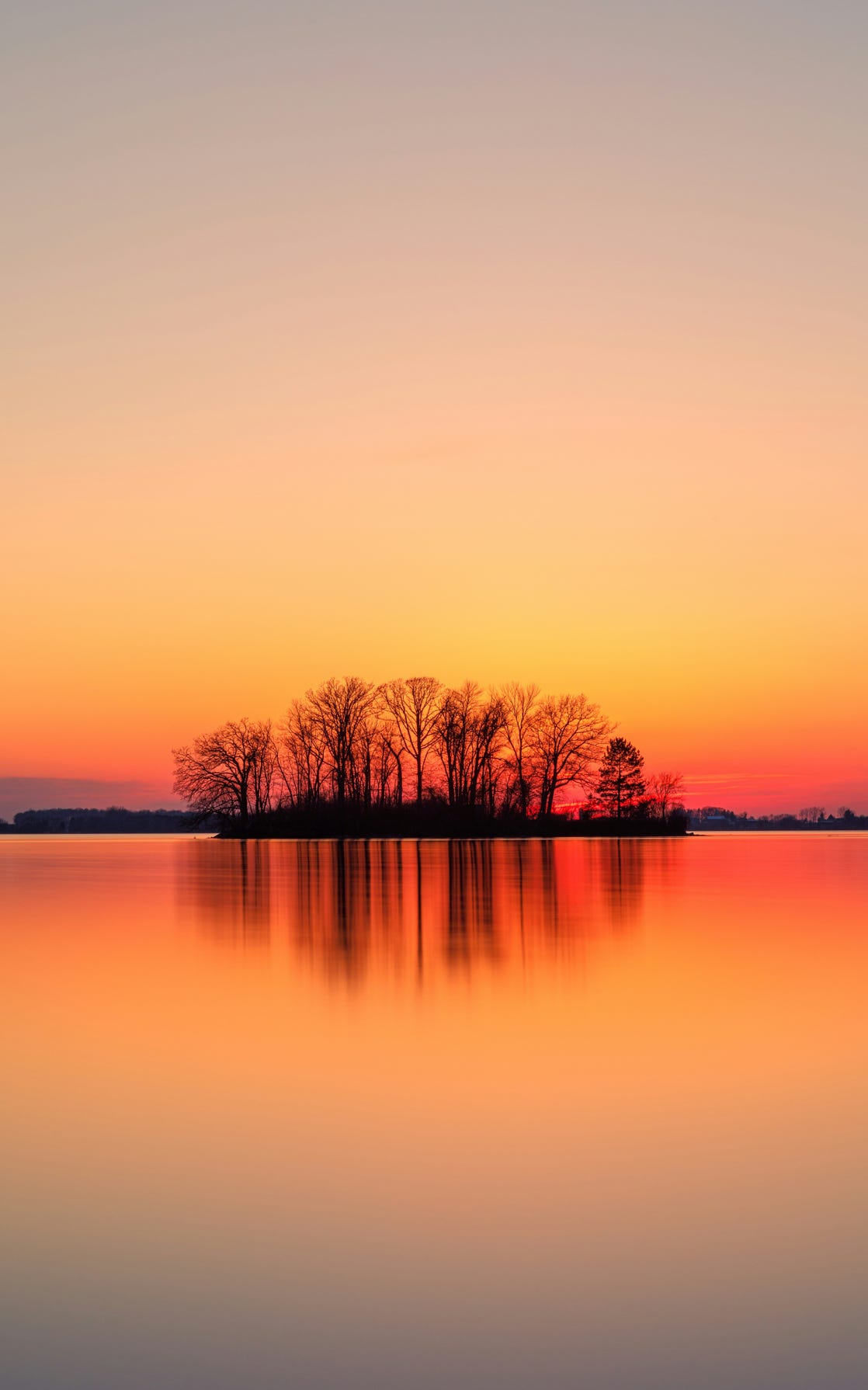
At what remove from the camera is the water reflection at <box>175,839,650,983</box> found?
1627 cm

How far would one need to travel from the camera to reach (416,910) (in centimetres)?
2355

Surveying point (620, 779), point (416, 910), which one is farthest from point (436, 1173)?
point (620, 779)

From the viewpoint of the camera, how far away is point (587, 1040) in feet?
33.7

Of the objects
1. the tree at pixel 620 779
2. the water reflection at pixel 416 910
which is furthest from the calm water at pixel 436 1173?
the tree at pixel 620 779

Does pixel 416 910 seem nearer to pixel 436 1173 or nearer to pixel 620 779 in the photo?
pixel 436 1173

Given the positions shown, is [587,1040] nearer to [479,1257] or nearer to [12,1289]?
[479,1257]

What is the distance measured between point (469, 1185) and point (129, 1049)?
473cm

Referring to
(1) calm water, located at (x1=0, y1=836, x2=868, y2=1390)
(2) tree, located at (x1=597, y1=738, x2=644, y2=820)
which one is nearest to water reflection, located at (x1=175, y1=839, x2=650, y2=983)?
(1) calm water, located at (x1=0, y1=836, x2=868, y2=1390)

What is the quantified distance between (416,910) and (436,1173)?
1708 centimetres

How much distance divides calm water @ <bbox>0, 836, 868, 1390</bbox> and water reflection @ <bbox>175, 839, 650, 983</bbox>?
685 mm

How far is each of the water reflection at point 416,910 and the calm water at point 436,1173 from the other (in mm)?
685

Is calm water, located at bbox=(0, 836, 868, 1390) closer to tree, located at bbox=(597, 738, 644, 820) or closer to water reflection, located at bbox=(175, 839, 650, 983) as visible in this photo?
water reflection, located at bbox=(175, 839, 650, 983)

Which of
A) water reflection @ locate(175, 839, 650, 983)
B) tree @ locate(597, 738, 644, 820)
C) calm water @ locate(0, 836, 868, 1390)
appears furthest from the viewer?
tree @ locate(597, 738, 644, 820)

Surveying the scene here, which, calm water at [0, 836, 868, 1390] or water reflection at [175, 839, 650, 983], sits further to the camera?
water reflection at [175, 839, 650, 983]
